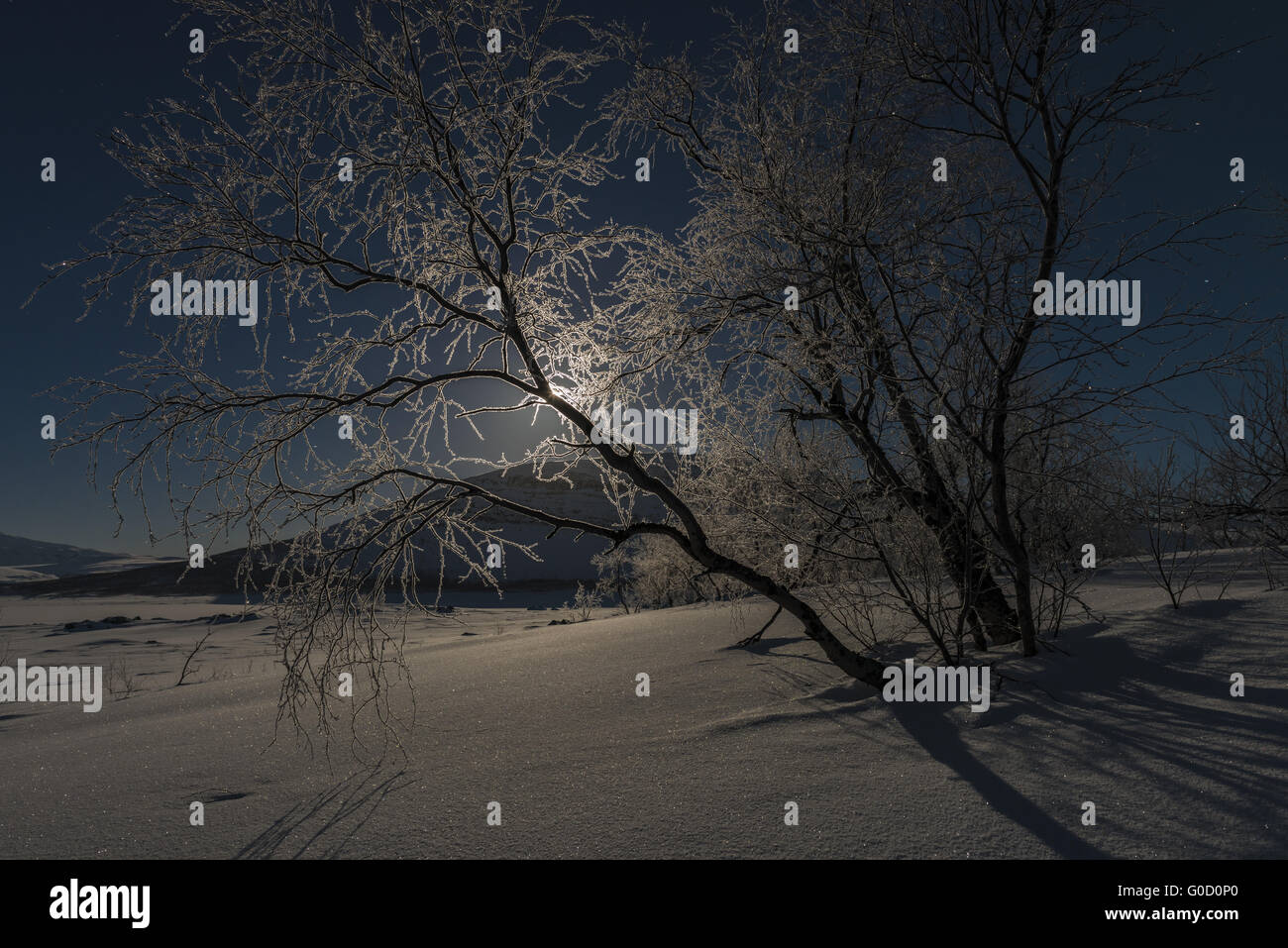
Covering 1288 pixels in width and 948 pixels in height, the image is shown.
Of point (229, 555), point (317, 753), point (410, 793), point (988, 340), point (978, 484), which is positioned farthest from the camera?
point (229, 555)

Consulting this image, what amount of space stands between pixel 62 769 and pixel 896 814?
3961 mm

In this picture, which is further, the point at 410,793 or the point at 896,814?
the point at 410,793

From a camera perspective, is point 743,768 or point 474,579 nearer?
point 743,768

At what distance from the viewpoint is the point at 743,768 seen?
2.74 m

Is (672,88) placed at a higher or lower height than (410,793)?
higher

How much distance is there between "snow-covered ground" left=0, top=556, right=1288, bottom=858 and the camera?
6.97 ft

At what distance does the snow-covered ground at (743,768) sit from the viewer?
6.97ft

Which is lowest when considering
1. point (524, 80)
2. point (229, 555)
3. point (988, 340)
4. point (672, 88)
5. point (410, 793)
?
point (229, 555)

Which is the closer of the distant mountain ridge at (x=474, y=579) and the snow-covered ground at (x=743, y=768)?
the snow-covered ground at (x=743, y=768)

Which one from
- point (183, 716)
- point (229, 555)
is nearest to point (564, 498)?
point (229, 555)

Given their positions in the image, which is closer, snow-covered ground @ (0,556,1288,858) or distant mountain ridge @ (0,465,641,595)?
snow-covered ground @ (0,556,1288,858)
